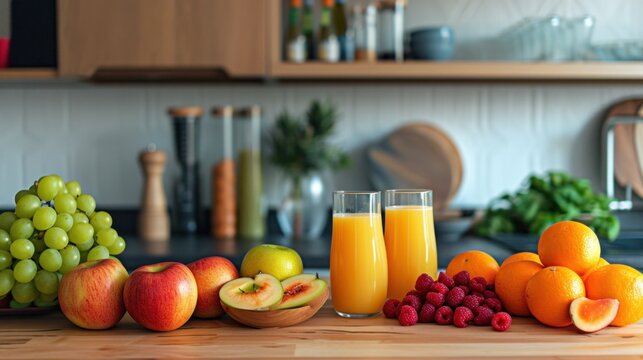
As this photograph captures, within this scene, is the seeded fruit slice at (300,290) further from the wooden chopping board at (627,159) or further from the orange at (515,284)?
the wooden chopping board at (627,159)

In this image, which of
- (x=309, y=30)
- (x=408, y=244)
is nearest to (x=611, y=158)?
(x=309, y=30)

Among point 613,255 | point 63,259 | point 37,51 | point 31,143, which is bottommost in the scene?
point 613,255

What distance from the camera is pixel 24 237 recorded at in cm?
124

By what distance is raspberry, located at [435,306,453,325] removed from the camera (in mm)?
1215

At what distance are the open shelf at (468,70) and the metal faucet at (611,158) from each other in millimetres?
354

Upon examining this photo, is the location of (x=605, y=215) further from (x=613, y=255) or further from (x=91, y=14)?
(x=91, y=14)

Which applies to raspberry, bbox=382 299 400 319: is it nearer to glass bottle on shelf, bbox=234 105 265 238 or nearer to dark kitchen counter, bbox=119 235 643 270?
dark kitchen counter, bbox=119 235 643 270

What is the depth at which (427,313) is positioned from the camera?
4.00 feet


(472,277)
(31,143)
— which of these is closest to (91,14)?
(31,143)

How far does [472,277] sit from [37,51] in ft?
6.30

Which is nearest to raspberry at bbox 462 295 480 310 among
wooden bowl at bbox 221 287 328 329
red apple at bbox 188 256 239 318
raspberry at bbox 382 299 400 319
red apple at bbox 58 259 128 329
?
raspberry at bbox 382 299 400 319

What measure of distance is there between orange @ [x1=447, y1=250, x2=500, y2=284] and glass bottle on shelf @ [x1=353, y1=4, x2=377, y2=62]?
1.40m

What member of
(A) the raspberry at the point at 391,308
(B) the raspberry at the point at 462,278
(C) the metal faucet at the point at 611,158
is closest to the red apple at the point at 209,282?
(A) the raspberry at the point at 391,308

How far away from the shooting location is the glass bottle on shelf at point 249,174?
9.18 feet
